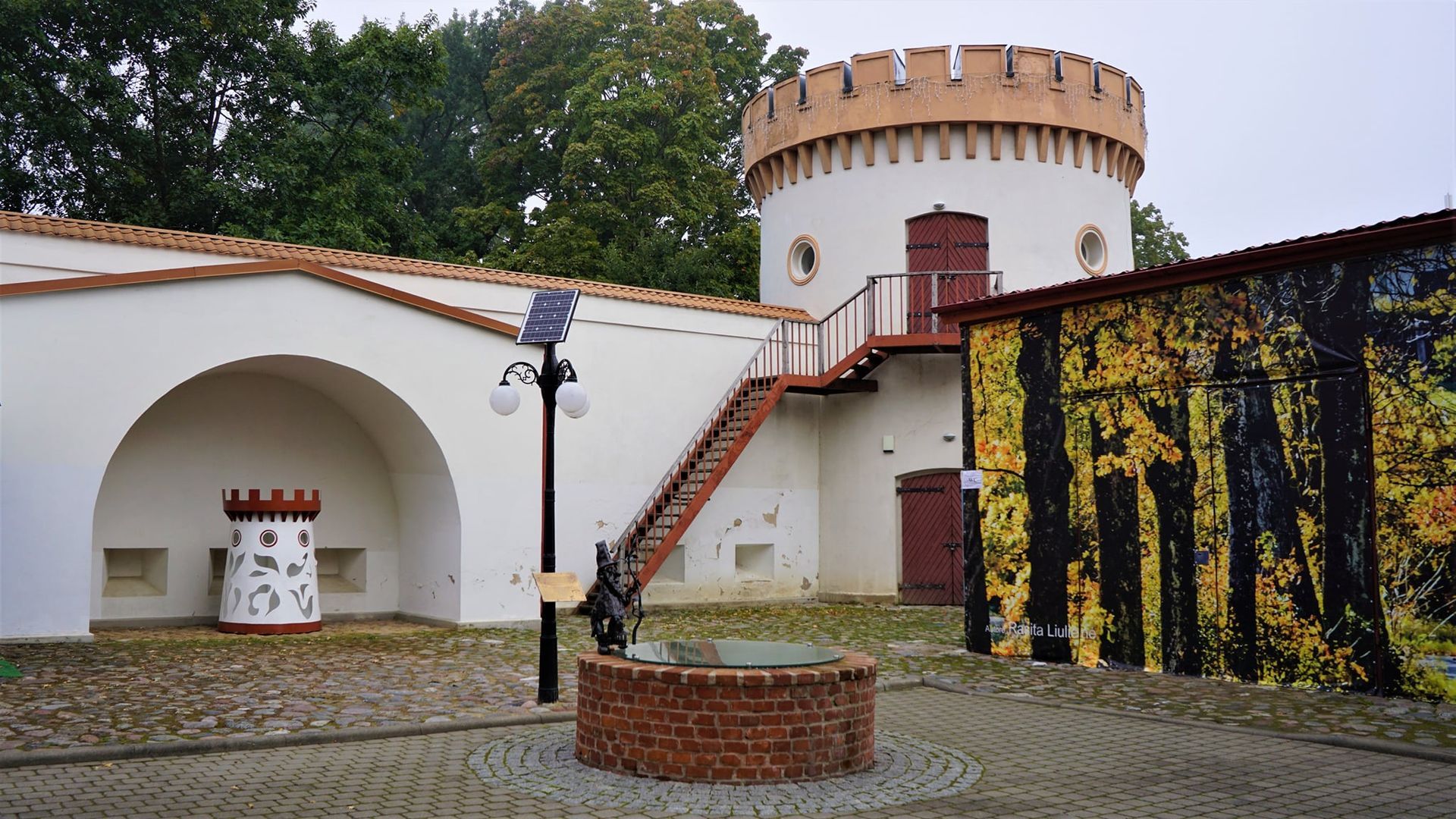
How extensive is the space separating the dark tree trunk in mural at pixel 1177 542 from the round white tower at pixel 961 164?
8.84 meters

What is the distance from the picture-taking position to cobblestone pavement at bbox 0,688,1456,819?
7.21 metres

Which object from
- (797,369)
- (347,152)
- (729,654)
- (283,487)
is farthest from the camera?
(347,152)

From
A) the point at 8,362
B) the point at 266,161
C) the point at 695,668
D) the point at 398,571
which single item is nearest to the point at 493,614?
the point at 398,571

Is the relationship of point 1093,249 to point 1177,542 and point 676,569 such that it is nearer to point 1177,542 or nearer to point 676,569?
point 676,569

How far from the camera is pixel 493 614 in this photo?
1705 centimetres

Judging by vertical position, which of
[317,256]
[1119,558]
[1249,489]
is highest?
[317,256]

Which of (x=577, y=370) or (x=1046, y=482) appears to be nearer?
(x=1046, y=482)

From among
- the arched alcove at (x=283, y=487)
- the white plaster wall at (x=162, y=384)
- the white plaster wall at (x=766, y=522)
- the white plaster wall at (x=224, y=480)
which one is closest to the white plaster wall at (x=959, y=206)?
the white plaster wall at (x=766, y=522)

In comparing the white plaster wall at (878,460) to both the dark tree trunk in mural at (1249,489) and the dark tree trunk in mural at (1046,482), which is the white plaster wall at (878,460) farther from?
the dark tree trunk in mural at (1249,489)

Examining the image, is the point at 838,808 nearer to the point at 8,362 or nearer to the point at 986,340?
the point at 986,340

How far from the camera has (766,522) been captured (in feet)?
68.5

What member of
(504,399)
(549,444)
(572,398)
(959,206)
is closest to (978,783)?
(572,398)

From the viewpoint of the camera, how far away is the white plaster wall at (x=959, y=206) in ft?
72.4

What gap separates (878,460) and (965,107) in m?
6.31
